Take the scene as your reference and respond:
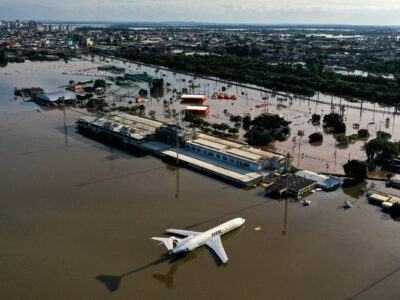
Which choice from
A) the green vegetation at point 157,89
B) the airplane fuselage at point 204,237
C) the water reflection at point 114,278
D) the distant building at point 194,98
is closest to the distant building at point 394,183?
the airplane fuselage at point 204,237

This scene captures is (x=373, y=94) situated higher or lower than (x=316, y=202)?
higher

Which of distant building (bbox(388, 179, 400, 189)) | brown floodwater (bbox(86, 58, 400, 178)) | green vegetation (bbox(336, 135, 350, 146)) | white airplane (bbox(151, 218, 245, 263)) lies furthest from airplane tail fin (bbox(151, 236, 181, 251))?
green vegetation (bbox(336, 135, 350, 146))

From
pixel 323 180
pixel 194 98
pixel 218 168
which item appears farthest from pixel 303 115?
pixel 218 168

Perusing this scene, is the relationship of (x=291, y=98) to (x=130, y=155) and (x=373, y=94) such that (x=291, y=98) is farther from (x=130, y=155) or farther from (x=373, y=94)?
(x=130, y=155)

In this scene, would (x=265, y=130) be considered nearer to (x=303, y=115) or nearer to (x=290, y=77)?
(x=303, y=115)

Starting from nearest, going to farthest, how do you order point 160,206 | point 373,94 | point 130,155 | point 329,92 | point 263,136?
1. point 160,206
2. point 130,155
3. point 263,136
4. point 373,94
5. point 329,92

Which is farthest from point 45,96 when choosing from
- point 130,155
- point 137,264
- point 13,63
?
point 13,63

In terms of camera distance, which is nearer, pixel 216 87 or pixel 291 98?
pixel 291 98

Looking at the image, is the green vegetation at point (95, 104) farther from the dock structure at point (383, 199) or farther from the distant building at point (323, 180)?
the dock structure at point (383, 199)
